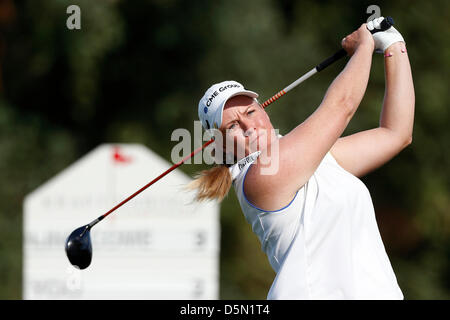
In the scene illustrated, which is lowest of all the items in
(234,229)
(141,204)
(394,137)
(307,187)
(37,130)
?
(307,187)

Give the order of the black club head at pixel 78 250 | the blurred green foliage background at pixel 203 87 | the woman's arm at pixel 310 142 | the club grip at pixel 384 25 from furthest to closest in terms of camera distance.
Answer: the blurred green foliage background at pixel 203 87 → the black club head at pixel 78 250 → the club grip at pixel 384 25 → the woman's arm at pixel 310 142

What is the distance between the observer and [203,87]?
1071 cm

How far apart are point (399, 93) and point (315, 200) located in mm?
660

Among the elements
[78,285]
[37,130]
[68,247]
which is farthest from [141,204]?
[37,130]

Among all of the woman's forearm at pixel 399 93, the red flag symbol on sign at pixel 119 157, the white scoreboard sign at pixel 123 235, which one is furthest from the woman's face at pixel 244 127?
the red flag symbol on sign at pixel 119 157

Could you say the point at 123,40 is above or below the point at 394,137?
above

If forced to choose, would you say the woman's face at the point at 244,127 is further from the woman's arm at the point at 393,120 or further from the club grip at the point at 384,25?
the club grip at the point at 384,25

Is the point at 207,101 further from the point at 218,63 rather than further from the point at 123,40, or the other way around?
the point at 123,40

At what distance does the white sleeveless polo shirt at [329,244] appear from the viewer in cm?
247

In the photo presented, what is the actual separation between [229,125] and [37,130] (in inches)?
350

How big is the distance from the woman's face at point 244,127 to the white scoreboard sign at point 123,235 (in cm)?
286

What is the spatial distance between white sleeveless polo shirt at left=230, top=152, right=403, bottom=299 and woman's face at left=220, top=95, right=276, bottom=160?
18 cm
